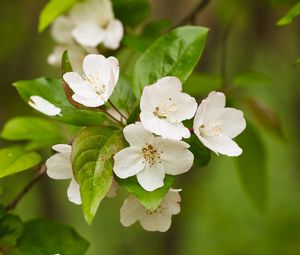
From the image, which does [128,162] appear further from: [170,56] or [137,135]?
[170,56]

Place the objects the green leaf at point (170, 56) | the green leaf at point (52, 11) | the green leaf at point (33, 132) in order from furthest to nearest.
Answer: the green leaf at point (33, 132) < the green leaf at point (52, 11) < the green leaf at point (170, 56)

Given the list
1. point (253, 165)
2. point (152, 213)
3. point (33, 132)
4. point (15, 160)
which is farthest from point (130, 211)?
point (253, 165)

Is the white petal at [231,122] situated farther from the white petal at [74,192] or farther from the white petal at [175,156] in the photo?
the white petal at [74,192]

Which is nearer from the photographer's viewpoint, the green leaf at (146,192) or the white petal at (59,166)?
the green leaf at (146,192)

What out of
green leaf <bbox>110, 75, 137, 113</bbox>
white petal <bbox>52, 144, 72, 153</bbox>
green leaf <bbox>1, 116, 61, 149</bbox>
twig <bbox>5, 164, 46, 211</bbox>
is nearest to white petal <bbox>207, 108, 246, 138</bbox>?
green leaf <bbox>110, 75, 137, 113</bbox>

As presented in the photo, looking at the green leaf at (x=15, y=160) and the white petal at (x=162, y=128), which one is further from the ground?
the white petal at (x=162, y=128)

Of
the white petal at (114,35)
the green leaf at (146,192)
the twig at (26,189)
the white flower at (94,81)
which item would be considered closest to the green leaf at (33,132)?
the twig at (26,189)

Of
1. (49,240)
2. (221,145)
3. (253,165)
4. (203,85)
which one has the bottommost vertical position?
(253,165)

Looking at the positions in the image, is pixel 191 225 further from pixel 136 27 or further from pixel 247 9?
pixel 136 27
